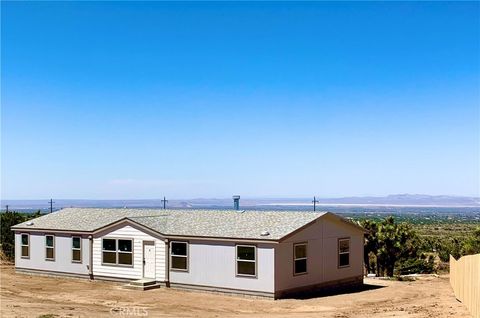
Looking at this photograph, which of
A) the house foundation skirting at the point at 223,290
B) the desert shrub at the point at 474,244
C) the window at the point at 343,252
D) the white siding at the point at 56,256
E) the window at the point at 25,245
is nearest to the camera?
the house foundation skirting at the point at 223,290

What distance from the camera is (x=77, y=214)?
36.8m

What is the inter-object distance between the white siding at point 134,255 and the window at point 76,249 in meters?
1.15

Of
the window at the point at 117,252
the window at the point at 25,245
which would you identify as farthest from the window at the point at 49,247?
the window at the point at 117,252

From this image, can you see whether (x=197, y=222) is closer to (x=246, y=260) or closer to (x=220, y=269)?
(x=220, y=269)

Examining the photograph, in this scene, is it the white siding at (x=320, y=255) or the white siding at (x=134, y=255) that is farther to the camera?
the white siding at (x=134, y=255)

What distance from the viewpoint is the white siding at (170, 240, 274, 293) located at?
85.3ft

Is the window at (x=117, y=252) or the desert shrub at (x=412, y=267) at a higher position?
the window at (x=117, y=252)

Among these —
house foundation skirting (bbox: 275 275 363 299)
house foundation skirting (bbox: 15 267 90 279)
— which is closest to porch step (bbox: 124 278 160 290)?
house foundation skirting (bbox: 15 267 90 279)

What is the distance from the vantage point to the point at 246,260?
26734 mm

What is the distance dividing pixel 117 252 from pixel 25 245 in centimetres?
793

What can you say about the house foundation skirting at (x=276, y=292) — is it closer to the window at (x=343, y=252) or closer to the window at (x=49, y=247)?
the window at (x=343, y=252)

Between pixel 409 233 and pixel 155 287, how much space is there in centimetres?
1872

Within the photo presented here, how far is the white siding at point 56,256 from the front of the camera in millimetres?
32719

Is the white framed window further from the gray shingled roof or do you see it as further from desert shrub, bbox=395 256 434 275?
desert shrub, bbox=395 256 434 275
